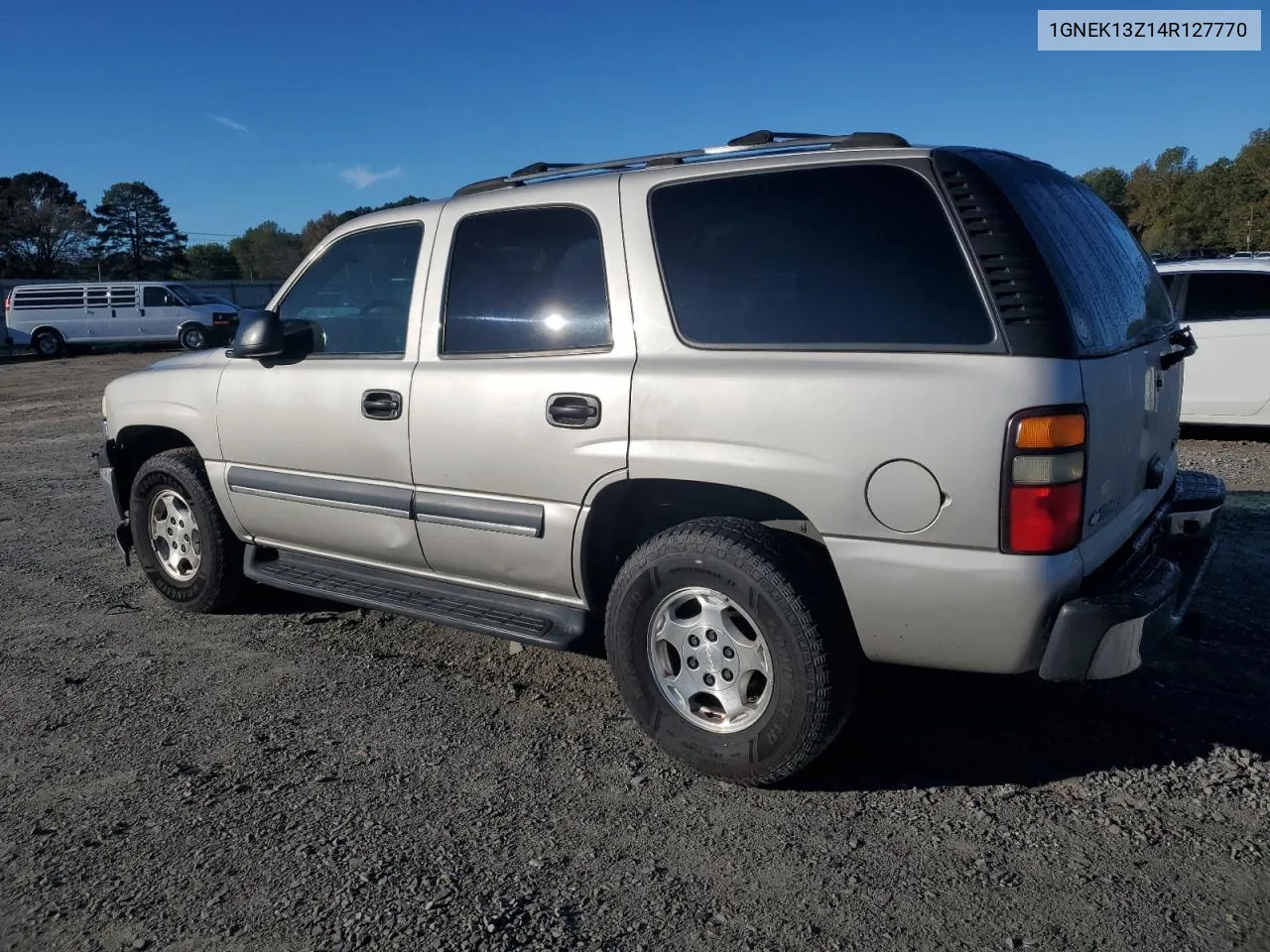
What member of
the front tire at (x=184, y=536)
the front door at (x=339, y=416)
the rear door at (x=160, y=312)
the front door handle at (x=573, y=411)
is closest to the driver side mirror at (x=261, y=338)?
the front door at (x=339, y=416)

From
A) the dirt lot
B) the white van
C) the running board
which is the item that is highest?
the white van

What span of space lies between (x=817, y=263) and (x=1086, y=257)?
0.84 meters

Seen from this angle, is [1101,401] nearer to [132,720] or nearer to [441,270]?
[441,270]

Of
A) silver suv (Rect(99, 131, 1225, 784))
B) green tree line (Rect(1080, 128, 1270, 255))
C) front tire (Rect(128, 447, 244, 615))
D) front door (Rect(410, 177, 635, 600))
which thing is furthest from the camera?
green tree line (Rect(1080, 128, 1270, 255))

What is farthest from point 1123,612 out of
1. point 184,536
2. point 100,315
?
point 100,315

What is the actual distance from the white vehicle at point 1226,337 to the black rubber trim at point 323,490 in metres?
7.25

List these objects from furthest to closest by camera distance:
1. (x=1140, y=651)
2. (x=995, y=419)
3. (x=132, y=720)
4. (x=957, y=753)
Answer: (x=132, y=720) < (x=957, y=753) < (x=1140, y=651) < (x=995, y=419)

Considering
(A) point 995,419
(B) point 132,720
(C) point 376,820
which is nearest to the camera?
(A) point 995,419

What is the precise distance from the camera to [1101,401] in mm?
2924

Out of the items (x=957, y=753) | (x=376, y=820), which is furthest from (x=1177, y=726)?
(x=376, y=820)

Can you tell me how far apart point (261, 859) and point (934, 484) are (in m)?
2.15

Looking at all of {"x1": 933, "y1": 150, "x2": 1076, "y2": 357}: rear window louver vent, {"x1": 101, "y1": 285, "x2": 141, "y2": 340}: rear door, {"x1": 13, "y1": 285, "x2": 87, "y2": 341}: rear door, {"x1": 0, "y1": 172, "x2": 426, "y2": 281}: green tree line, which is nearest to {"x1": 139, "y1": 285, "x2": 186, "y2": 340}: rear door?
{"x1": 101, "y1": 285, "x2": 141, "y2": 340}: rear door

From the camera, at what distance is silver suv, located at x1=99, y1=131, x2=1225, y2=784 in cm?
286

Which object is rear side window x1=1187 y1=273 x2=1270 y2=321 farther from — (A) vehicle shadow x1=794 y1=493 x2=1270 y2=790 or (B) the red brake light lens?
(B) the red brake light lens
